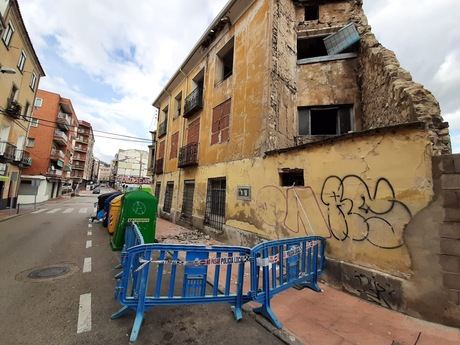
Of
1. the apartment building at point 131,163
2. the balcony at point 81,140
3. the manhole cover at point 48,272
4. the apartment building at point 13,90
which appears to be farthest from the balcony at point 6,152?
the apartment building at point 131,163

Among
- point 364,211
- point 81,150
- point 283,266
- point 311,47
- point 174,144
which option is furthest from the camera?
point 81,150

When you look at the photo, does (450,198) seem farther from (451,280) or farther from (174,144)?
(174,144)

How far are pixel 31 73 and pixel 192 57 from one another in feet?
47.8

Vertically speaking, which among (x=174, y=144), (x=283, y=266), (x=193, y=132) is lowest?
(x=283, y=266)

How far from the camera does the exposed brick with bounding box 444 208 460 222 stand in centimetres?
325

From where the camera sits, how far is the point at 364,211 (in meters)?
4.16

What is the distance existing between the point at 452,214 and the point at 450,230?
0.24 meters

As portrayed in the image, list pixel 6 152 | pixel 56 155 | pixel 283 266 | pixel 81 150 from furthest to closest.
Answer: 1. pixel 81 150
2. pixel 56 155
3. pixel 6 152
4. pixel 283 266

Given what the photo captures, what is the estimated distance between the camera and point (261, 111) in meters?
7.54

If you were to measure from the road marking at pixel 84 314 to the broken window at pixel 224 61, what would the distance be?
10.1 m

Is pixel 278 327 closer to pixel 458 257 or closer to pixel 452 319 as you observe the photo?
pixel 452 319

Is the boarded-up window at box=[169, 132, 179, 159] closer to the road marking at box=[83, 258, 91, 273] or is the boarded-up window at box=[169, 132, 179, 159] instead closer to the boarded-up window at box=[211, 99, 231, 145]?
the boarded-up window at box=[211, 99, 231, 145]

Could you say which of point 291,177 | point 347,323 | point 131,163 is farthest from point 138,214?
point 131,163

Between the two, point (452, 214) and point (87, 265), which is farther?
point (87, 265)
